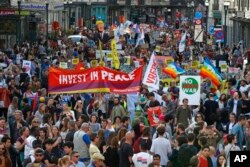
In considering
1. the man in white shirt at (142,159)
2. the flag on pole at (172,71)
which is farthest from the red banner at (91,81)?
the flag on pole at (172,71)

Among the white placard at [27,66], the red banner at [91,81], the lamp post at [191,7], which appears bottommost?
the lamp post at [191,7]

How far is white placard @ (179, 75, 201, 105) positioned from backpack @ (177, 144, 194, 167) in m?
7.13

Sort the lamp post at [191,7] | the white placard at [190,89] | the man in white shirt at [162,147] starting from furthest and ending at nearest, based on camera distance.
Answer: the lamp post at [191,7]
the white placard at [190,89]
the man in white shirt at [162,147]

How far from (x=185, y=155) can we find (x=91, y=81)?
681 centimetres

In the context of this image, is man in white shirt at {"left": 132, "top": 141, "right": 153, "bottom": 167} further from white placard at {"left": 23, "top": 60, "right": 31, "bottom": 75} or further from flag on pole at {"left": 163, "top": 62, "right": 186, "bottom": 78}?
white placard at {"left": 23, "top": 60, "right": 31, "bottom": 75}

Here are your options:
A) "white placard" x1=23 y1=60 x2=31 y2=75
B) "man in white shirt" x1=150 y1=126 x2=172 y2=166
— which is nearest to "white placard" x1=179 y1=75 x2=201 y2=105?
"man in white shirt" x1=150 y1=126 x2=172 y2=166

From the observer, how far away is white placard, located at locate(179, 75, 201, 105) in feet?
81.8

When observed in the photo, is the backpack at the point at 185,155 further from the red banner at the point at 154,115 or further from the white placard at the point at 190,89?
the white placard at the point at 190,89

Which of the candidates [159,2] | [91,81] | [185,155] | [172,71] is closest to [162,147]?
[185,155]

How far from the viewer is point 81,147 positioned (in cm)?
1872

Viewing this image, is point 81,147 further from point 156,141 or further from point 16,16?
point 16,16

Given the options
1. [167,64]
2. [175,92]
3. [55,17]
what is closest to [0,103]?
[175,92]

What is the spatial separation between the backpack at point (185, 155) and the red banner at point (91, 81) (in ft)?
21.3

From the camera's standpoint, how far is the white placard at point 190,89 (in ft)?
81.8
